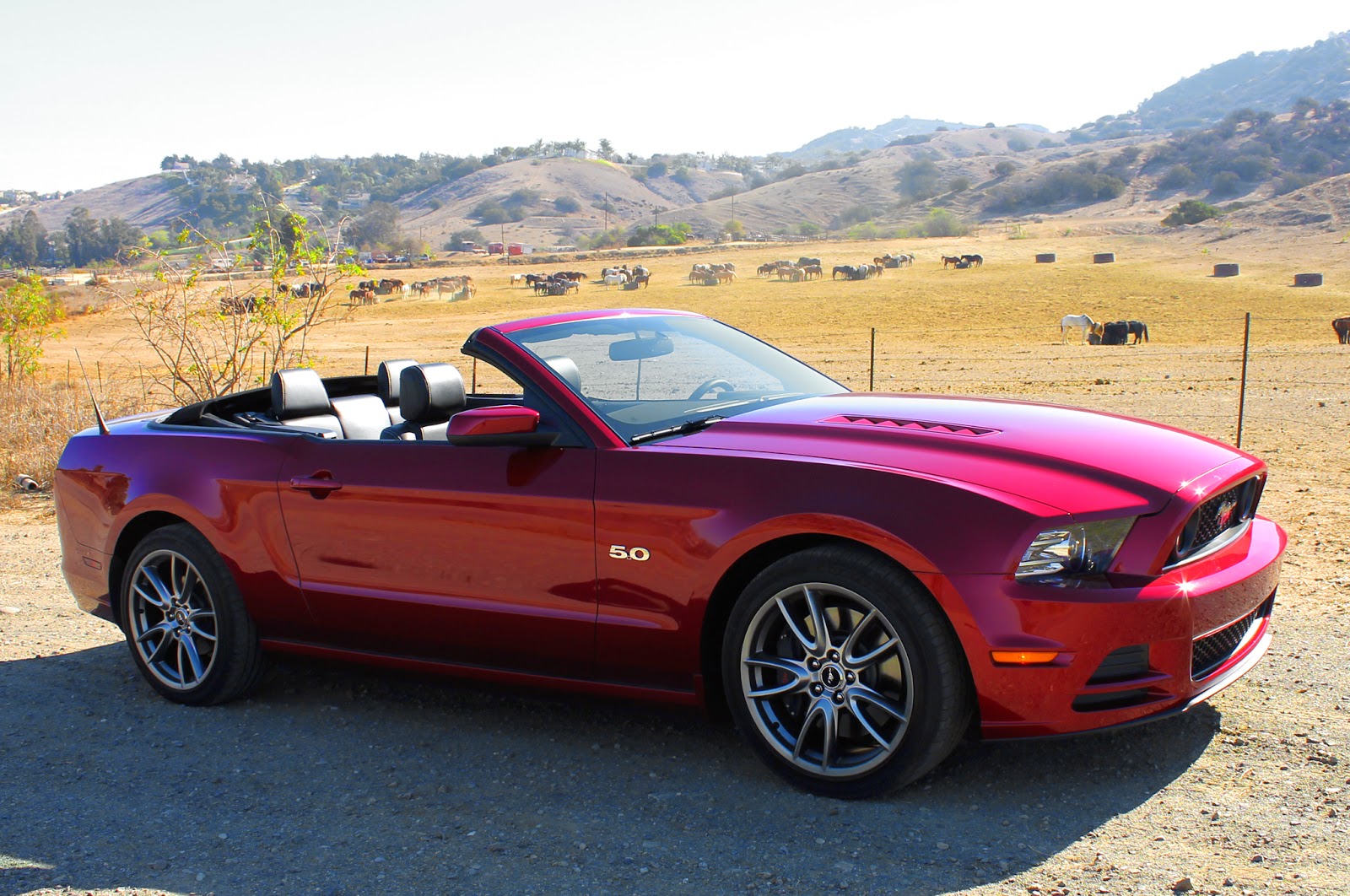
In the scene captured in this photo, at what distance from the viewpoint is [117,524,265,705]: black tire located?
16.6 ft

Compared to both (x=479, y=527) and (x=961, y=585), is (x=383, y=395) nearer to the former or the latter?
(x=479, y=527)

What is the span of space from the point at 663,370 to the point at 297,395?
1.77 metres

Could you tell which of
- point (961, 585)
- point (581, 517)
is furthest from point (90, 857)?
point (961, 585)

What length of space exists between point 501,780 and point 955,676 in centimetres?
167

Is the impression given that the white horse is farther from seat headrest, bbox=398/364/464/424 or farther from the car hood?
seat headrest, bbox=398/364/464/424

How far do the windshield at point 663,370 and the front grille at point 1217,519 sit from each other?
167cm

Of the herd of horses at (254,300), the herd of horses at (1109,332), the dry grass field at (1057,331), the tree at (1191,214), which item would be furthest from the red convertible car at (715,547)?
the tree at (1191,214)

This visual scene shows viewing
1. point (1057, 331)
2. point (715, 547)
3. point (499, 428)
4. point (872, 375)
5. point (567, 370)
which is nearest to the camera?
point (715, 547)

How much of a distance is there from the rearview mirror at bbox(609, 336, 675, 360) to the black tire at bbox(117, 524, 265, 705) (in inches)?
75.0

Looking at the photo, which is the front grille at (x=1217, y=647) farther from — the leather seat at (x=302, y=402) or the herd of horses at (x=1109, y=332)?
the herd of horses at (x=1109, y=332)

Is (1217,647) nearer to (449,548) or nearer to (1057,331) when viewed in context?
(449,548)

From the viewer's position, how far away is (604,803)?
397cm

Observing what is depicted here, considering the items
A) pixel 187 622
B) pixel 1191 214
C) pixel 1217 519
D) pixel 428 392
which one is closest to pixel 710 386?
pixel 428 392

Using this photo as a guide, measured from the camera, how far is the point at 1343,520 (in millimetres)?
8117
